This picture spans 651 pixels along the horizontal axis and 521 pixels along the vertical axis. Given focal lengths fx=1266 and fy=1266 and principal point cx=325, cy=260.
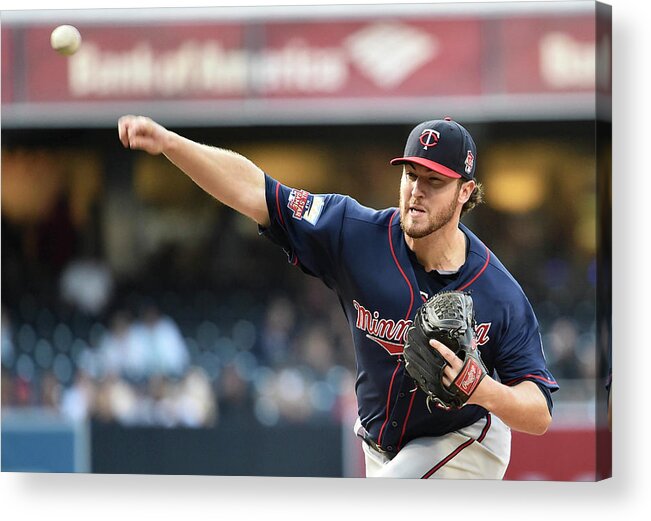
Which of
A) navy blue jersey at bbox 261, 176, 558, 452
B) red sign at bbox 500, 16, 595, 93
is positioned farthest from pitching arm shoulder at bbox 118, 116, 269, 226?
red sign at bbox 500, 16, 595, 93

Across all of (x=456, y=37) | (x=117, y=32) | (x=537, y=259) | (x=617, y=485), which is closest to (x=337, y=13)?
(x=456, y=37)

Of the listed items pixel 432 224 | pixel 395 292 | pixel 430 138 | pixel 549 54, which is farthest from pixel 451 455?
pixel 549 54

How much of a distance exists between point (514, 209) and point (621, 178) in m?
0.49

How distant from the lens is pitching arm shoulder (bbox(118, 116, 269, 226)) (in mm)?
4805

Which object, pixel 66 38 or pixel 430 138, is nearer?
pixel 430 138

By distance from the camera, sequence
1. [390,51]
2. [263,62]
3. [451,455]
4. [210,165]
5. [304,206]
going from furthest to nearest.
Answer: [263,62], [390,51], [451,455], [304,206], [210,165]

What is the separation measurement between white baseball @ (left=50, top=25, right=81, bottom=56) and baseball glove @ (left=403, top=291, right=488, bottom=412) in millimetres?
1984

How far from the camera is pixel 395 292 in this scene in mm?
5359

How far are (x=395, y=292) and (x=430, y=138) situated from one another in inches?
26.2

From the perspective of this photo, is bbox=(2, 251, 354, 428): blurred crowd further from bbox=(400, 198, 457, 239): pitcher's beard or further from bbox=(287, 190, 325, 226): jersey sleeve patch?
bbox=(400, 198, 457, 239): pitcher's beard

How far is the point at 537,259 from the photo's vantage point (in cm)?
556

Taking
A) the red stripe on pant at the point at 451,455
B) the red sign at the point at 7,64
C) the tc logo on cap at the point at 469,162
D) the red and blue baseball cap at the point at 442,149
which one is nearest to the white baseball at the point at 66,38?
the red sign at the point at 7,64

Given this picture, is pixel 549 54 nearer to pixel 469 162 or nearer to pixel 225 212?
pixel 469 162

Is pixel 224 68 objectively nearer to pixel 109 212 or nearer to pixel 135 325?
pixel 109 212
